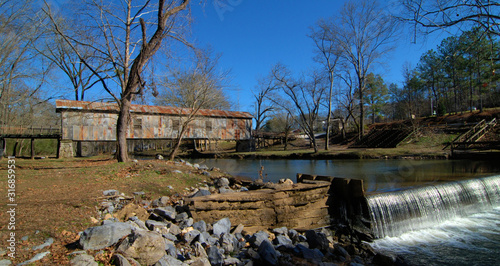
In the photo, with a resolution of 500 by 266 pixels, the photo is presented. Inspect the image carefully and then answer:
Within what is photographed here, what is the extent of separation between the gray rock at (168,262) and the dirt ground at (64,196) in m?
1.21

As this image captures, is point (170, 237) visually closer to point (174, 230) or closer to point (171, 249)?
point (174, 230)

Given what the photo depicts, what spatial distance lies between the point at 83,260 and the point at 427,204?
30.7 feet

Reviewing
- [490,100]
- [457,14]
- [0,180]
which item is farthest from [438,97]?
[0,180]

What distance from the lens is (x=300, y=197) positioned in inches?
308

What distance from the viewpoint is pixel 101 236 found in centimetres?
441

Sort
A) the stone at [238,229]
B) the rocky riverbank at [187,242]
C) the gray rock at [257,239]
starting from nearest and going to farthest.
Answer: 1. the rocky riverbank at [187,242]
2. the gray rock at [257,239]
3. the stone at [238,229]

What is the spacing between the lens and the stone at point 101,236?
429 cm

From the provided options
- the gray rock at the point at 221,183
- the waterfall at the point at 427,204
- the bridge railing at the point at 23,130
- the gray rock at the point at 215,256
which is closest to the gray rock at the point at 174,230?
the gray rock at the point at 215,256

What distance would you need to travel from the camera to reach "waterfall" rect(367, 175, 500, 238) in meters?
8.16

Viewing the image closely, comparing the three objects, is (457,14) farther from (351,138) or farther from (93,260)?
(351,138)

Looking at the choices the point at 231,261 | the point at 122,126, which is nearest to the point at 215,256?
the point at 231,261

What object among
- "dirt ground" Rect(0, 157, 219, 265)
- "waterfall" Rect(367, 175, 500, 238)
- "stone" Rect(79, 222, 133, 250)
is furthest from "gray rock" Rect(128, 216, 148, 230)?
"waterfall" Rect(367, 175, 500, 238)

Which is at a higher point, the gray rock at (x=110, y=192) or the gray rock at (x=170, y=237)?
the gray rock at (x=110, y=192)

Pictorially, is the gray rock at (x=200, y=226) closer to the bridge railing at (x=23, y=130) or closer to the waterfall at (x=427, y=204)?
the waterfall at (x=427, y=204)
